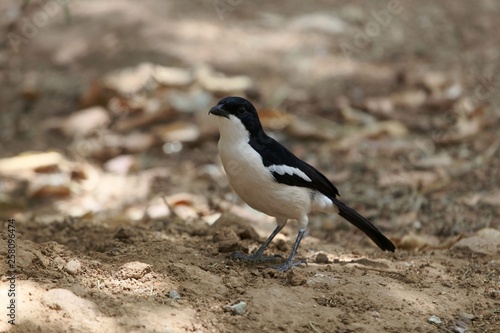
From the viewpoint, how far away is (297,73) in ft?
30.5

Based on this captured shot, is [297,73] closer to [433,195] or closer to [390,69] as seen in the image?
[390,69]

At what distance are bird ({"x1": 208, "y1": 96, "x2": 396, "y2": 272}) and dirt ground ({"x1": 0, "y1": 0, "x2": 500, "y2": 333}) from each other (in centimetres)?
34

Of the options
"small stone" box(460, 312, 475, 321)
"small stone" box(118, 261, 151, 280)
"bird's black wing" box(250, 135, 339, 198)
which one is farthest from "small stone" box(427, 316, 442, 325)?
"small stone" box(118, 261, 151, 280)

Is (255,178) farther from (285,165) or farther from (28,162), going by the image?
(28,162)

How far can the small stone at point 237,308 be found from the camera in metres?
3.72

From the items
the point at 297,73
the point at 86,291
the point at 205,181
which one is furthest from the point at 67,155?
the point at 86,291

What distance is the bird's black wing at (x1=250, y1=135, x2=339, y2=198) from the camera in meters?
4.55

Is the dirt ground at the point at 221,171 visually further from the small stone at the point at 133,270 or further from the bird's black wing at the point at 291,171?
the bird's black wing at the point at 291,171

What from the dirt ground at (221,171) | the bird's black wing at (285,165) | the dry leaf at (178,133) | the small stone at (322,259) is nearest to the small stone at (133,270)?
the dirt ground at (221,171)

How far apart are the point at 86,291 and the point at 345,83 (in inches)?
239

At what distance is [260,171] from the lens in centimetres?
450

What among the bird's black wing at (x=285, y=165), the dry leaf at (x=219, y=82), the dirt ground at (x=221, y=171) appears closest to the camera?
the dirt ground at (x=221, y=171)

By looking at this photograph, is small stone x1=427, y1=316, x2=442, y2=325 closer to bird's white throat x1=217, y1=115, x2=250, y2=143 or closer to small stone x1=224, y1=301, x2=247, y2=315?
small stone x1=224, y1=301, x2=247, y2=315

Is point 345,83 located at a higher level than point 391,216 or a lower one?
higher
